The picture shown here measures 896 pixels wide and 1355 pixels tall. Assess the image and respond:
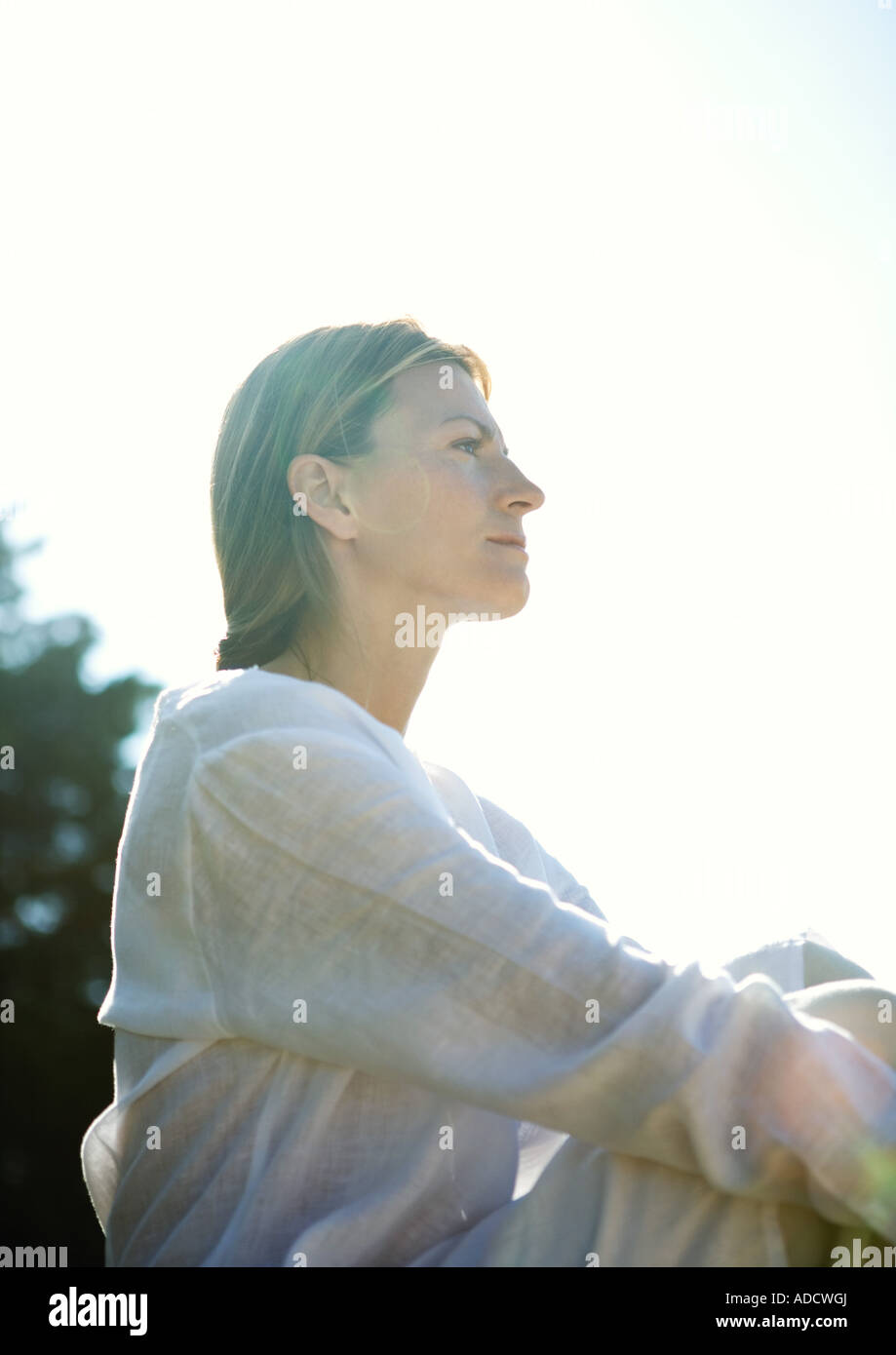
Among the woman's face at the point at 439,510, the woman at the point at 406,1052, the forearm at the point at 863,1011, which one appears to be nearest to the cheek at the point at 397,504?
the woman's face at the point at 439,510

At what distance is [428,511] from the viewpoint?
3.64 m

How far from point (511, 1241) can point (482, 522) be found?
190cm

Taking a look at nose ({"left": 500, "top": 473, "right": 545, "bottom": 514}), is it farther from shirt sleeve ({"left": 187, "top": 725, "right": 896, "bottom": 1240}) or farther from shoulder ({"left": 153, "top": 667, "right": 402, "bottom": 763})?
shirt sleeve ({"left": 187, "top": 725, "right": 896, "bottom": 1240})

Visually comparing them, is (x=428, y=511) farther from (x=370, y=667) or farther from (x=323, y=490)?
(x=370, y=667)

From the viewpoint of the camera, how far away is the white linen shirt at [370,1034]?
6.89 ft

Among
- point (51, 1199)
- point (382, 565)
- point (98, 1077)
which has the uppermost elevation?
point (382, 565)

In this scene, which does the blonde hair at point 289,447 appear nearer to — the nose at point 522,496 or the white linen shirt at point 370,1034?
the nose at point 522,496

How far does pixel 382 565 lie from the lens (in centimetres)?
362

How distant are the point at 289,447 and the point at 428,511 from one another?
18.8 inches

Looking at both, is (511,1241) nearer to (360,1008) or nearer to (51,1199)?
(360,1008)

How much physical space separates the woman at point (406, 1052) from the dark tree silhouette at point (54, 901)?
56.2ft

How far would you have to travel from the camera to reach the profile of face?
3619mm

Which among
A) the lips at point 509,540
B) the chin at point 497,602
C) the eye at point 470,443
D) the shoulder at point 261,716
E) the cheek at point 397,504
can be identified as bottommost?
the shoulder at point 261,716

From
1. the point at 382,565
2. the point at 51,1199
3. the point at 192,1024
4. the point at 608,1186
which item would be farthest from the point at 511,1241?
the point at 51,1199
